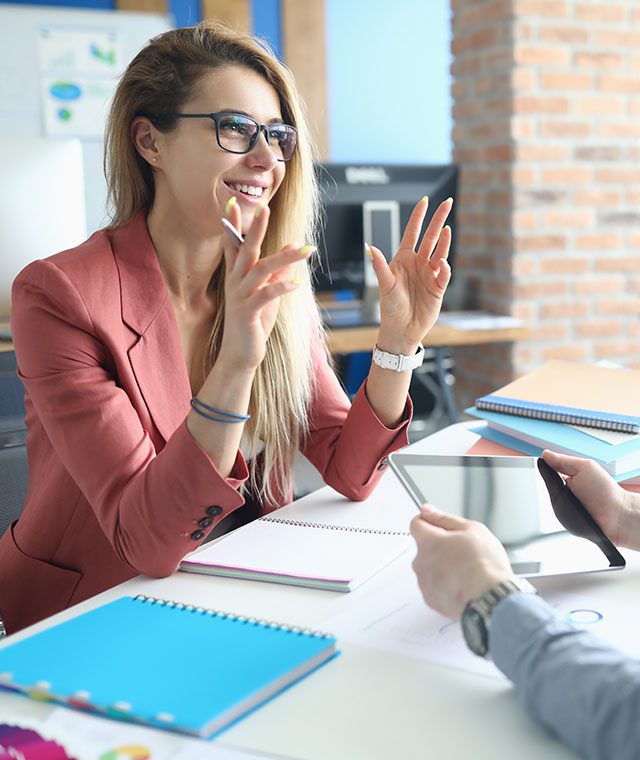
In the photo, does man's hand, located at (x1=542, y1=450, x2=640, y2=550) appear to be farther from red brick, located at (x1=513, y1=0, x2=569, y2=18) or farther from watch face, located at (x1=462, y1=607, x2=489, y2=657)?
red brick, located at (x1=513, y1=0, x2=569, y2=18)

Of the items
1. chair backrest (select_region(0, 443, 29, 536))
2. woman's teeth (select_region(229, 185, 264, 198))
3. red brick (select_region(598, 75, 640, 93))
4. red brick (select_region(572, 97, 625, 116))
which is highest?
red brick (select_region(598, 75, 640, 93))

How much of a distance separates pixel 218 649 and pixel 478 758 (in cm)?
26

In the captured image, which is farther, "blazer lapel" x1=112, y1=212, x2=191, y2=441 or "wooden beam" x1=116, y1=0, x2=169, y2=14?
"wooden beam" x1=116, y1=0, x2=169, y2=14

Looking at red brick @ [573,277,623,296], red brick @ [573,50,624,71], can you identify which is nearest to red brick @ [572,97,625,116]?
red brick @ [573,50,624,71]

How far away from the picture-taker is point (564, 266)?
329 cm

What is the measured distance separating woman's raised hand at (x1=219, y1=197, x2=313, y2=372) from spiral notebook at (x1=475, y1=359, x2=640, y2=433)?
0.55m

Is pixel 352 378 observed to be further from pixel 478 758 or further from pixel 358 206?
pixel 478 758

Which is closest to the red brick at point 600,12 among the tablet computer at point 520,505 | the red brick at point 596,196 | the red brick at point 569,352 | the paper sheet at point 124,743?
the red brick at point 596,196

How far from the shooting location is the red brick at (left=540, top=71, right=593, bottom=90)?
10.3ft

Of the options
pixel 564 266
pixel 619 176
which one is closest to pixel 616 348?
pixel 564 266

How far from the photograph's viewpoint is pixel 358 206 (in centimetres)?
307

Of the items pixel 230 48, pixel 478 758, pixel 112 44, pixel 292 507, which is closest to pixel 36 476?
pixel 292 507

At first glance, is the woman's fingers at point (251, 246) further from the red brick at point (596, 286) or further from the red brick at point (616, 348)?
the red brick at point (616, 348)

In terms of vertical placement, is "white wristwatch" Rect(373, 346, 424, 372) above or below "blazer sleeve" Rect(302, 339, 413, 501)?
above
